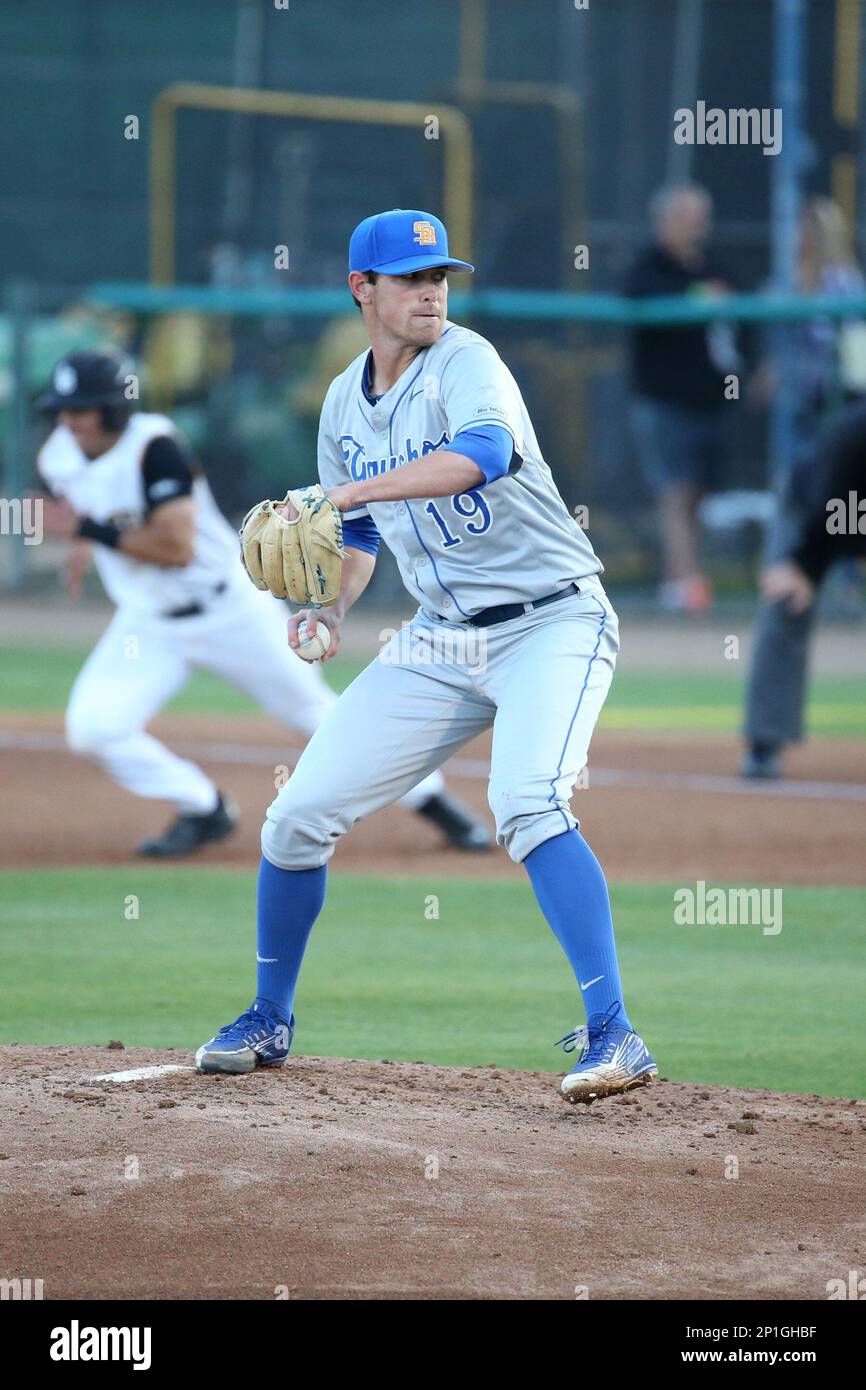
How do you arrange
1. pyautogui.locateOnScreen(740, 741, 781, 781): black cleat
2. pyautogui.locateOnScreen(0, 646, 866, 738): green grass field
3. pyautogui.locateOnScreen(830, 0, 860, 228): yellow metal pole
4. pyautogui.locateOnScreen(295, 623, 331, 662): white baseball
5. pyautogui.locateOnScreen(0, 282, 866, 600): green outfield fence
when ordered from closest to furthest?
pyautogui.locateOnScreen(295, 623, 331, 662): white baseball < pyautogui.locateOnScreen(740, 741, 781, 781): black cleat < pyautogui.locateOnScreen(0, 646, 866, 738): green grass field < pyautogui.locateOnScreen(0, 282, 866, 600): green outfield fence < pyautogui.locateOnScreen(830, 0, 860, 228): yellow metal pole

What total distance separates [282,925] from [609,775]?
249 inches

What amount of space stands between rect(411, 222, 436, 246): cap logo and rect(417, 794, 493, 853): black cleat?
170 inches

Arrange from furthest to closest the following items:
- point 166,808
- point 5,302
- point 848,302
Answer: point 5,302 < point 848,302 < point 166,808

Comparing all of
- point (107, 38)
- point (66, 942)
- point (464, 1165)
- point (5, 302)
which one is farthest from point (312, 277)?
point (464, 1165)

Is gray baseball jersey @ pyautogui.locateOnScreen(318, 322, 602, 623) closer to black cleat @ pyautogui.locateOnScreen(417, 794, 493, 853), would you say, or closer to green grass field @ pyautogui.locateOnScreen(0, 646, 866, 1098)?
green grass field @ pyautogui.locateOnScreen(0, 646, 866, 1098)

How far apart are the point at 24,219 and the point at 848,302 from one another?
35.2 feet

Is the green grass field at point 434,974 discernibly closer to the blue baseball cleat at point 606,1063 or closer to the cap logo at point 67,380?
the blue baseball cleat at point 606,1063

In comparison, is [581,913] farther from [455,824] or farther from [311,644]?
[455,824]

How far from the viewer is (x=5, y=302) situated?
22.2m

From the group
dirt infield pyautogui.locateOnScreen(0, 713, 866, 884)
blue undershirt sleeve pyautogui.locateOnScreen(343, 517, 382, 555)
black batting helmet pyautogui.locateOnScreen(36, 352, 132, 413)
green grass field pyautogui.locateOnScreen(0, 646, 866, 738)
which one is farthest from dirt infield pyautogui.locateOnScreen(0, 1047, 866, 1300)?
green grass field pyautogui.locateOnScreen(0, 646, 866, 738)

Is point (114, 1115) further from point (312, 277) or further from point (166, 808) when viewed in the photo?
point (312, 277)

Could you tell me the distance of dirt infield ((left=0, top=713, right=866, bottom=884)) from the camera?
8906 millimetres

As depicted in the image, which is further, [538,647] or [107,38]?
[107,38]

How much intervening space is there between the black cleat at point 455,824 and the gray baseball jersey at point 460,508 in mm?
3863
